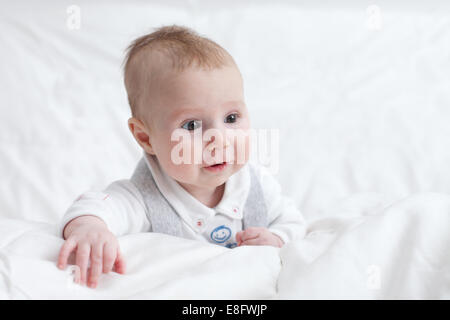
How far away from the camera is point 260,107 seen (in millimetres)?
1813

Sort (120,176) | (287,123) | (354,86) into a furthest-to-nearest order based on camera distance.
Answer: (354,86)
(287,123)
(120,176)

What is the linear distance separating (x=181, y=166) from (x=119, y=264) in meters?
0.26

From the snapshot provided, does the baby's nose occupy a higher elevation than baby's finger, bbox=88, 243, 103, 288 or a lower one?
higher

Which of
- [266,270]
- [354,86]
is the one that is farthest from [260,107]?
[266,270]

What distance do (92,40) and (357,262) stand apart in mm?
1528

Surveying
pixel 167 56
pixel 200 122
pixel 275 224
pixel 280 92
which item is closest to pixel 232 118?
pixel 200 122

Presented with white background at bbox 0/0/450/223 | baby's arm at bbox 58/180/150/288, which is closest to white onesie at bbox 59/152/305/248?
baby's arm at bbox 58/180/150/288

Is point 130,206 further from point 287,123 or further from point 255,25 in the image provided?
point 255,25

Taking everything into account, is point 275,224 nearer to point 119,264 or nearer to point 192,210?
point 192,210

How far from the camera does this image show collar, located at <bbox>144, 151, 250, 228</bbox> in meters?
1.18

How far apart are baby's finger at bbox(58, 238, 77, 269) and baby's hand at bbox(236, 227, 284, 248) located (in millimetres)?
365

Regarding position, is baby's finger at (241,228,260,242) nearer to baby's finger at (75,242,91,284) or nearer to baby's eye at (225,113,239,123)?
baby's eye at (225,113,239,123)

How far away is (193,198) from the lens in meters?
1.18
